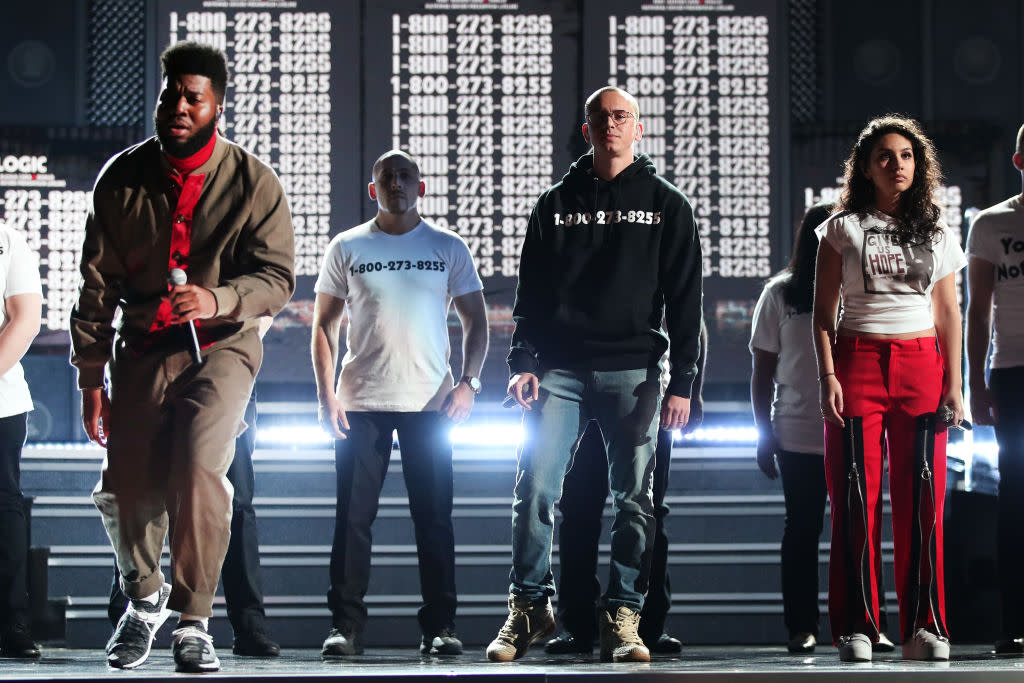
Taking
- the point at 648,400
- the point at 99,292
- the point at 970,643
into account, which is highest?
the point at 99,292

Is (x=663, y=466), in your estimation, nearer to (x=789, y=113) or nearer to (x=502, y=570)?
(x=502, y=570)

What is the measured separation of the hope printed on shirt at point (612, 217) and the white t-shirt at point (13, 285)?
5.52 feet

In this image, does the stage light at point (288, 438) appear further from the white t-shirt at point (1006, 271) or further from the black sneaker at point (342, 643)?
Result: the white t-shirt at point (1006, 271)

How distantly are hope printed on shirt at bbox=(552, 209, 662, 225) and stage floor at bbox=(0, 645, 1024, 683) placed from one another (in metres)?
1.19

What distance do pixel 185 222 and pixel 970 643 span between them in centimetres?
342

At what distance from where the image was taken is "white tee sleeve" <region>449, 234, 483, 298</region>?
3961mm

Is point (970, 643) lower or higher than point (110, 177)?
lower

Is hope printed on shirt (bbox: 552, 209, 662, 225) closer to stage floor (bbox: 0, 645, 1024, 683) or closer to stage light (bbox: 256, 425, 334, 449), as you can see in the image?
stage floor (bbox: 0, 645, 1024, 683)

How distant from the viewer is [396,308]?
151 inches

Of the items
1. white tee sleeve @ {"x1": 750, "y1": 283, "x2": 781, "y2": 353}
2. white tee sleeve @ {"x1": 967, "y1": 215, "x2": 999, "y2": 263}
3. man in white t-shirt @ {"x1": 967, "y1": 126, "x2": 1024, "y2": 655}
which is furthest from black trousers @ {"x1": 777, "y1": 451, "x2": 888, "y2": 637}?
white tee sleeve @ {"x1": 967, "y1": 215, "x2": 999, "y2": 263}

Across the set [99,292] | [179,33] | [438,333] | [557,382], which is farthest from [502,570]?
[179,33]

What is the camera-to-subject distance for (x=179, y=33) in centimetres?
572

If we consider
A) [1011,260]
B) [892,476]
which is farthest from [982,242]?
[892,476]

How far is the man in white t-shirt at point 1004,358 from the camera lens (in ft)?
11.3
